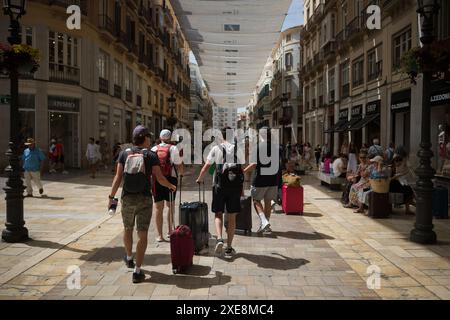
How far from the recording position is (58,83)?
20.8 metres

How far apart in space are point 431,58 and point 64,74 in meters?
18.9

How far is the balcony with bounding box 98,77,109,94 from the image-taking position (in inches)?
963

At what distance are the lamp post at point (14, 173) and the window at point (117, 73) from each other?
68.7 feet

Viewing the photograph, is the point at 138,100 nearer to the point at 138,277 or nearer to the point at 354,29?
the point at 354,29

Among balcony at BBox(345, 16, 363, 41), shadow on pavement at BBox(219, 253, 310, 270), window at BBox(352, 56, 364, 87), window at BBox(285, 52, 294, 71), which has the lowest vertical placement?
shadow on pavement at BBox(219, 253, 310, 270)

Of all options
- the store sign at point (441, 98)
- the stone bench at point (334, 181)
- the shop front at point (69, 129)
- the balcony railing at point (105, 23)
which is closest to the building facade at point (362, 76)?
the store sign at point (441, 98)

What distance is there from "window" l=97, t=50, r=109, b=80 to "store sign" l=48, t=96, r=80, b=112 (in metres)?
3.02

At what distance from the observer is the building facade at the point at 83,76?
19859 millimetres

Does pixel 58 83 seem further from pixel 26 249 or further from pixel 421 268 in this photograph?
pixel 421 268

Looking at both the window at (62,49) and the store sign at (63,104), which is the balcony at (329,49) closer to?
the window at (62,49)

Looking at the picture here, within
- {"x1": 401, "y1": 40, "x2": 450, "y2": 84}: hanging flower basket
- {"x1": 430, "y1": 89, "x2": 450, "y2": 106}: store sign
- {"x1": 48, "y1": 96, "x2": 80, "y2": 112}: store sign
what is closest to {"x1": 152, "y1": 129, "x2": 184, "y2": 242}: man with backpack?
{"x1": 401, "y1": 40, "x2": 450, "y2": 84}: hanging flower basket

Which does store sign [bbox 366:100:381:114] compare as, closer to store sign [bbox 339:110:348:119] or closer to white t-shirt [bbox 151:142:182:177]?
store sign [bbox 339:110:348:119]
